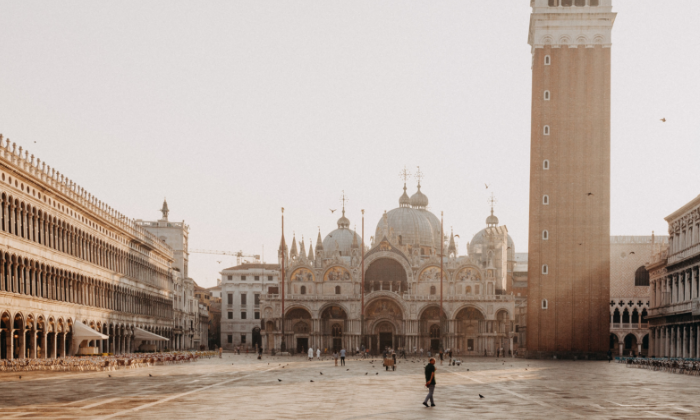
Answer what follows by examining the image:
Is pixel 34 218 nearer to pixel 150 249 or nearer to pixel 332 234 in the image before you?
pixel 150 249

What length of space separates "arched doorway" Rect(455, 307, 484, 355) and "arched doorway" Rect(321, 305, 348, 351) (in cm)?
1195

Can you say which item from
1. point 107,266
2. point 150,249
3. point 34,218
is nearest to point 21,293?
point 34,218

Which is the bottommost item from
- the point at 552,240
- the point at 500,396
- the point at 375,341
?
the point at 375,341

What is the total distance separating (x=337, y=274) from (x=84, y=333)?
4594 cm

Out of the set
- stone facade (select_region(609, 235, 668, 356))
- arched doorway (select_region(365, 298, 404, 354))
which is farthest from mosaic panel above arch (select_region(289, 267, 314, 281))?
stone facade (select_region(609, 235, 668, 356))

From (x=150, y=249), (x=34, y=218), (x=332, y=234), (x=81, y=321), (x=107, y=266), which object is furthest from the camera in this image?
(x=332, y=234)

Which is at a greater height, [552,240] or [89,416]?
[552,240]

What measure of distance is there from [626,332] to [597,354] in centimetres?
2574

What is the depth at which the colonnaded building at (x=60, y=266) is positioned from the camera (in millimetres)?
43625

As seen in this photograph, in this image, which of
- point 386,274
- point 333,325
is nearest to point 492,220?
point 386,274

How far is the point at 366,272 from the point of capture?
3804 inches

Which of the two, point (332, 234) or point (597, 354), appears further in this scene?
point (332, 234)

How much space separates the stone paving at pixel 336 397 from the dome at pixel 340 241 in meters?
74.6

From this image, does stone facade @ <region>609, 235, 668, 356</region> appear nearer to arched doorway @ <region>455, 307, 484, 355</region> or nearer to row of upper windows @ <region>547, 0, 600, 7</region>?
arched doorway @ <region>455, 307, 484, 355</region>
